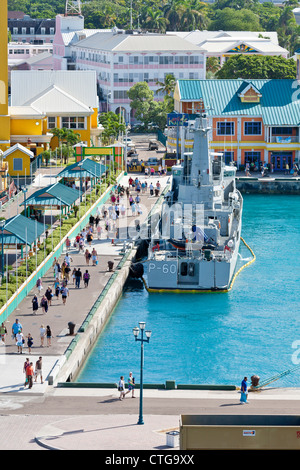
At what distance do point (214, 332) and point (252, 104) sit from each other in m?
56.5

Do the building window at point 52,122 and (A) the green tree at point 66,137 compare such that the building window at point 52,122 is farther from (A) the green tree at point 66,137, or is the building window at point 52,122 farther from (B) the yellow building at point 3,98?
(B) the yellow building at point 3,98

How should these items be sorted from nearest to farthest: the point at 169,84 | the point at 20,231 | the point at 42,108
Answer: the point at 20,231 → the point at 42,108 → the point at 169,84

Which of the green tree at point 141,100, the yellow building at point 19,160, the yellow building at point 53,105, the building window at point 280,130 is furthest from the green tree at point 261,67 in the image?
the yellow building at point 19,160

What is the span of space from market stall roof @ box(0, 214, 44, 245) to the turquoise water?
622cm

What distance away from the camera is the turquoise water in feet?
152

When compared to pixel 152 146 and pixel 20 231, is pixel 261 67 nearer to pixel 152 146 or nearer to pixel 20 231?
pixel 152 146

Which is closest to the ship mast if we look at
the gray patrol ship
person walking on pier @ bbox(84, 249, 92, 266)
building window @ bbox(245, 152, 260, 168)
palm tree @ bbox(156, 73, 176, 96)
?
the gray patrol ship

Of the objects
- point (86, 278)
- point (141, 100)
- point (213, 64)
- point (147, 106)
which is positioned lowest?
point (86, 278)

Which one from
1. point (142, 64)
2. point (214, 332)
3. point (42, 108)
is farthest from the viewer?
point (142, 64)

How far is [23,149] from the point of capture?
91.8 meters

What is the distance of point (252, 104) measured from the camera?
106125 mm

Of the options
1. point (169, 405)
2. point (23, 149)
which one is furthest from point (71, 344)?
point (23, 149)

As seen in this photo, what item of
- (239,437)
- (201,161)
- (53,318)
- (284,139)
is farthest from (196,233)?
(284,139)
